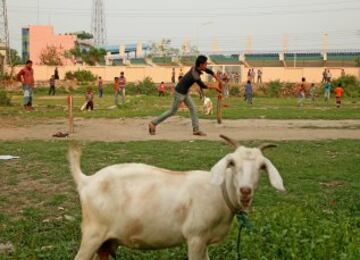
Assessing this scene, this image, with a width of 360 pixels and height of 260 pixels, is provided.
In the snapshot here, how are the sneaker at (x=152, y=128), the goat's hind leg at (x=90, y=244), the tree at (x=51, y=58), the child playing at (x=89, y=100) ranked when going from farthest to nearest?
the tree at (x=51, y=58), the child playing at (x=89, y=100), the sneaker at (x=152, y=128), the goat's hind leg at (x=90, y=244)

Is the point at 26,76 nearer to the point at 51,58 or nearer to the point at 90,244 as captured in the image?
the point at 90,244

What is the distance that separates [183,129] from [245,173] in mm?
14259

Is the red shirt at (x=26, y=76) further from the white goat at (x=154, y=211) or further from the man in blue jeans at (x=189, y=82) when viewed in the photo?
the white goat at (x=154, y=211)

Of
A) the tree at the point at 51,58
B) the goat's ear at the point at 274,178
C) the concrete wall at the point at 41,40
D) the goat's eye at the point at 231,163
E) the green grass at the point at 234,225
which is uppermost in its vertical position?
the concrete wall at the point at 41,40

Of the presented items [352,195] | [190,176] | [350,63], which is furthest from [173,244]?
[350,63]

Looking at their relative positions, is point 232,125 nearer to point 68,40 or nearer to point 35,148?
point 35,148

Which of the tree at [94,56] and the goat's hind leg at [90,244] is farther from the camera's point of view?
the tree at [94,56]

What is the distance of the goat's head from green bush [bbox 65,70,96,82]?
200 ft

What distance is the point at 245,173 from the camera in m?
4.59

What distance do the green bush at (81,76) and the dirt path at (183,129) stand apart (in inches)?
1718

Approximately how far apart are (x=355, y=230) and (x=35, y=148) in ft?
27.8

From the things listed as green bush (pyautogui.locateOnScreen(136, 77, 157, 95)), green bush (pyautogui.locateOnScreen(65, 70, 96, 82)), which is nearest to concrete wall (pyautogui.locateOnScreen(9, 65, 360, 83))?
green bush (pyautogui.locateOnScreen(65, 70, 96, 82))

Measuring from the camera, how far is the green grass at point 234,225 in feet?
20.3

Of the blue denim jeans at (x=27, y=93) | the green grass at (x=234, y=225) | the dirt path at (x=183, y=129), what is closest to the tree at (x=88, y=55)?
the blue denim jeans at (x=27, y=93)
